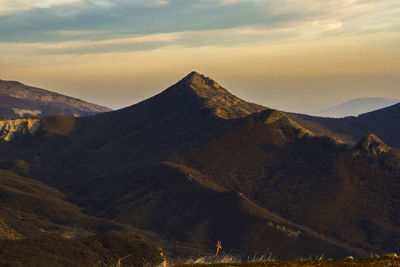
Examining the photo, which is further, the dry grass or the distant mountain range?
the distant mountain range

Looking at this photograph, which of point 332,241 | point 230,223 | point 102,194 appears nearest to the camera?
Answer: point 332,241

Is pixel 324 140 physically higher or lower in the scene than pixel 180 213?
higher

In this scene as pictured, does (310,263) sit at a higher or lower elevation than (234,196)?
higher

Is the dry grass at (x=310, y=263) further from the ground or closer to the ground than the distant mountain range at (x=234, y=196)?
further from the ground

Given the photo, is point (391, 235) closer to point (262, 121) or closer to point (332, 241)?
point (332, 241)

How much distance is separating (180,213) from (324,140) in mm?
57405

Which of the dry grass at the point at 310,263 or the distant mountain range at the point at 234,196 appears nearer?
the dry grass at the point at 310,263

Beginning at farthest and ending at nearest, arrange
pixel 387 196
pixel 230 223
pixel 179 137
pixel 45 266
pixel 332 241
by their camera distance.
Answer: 1. pixel 179 137
2. pixel 387 196
3. pixel 230 223
4. pixel 332 241
5. pixel 45 266

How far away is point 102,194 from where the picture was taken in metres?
151

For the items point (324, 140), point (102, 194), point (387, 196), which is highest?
point (324, 140)

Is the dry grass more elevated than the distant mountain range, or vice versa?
the dry grass

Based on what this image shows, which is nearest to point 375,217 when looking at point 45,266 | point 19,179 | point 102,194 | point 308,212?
point 308,212

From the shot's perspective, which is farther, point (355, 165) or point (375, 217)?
point (355, 165)

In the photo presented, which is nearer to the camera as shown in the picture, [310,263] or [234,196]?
[310,263]
